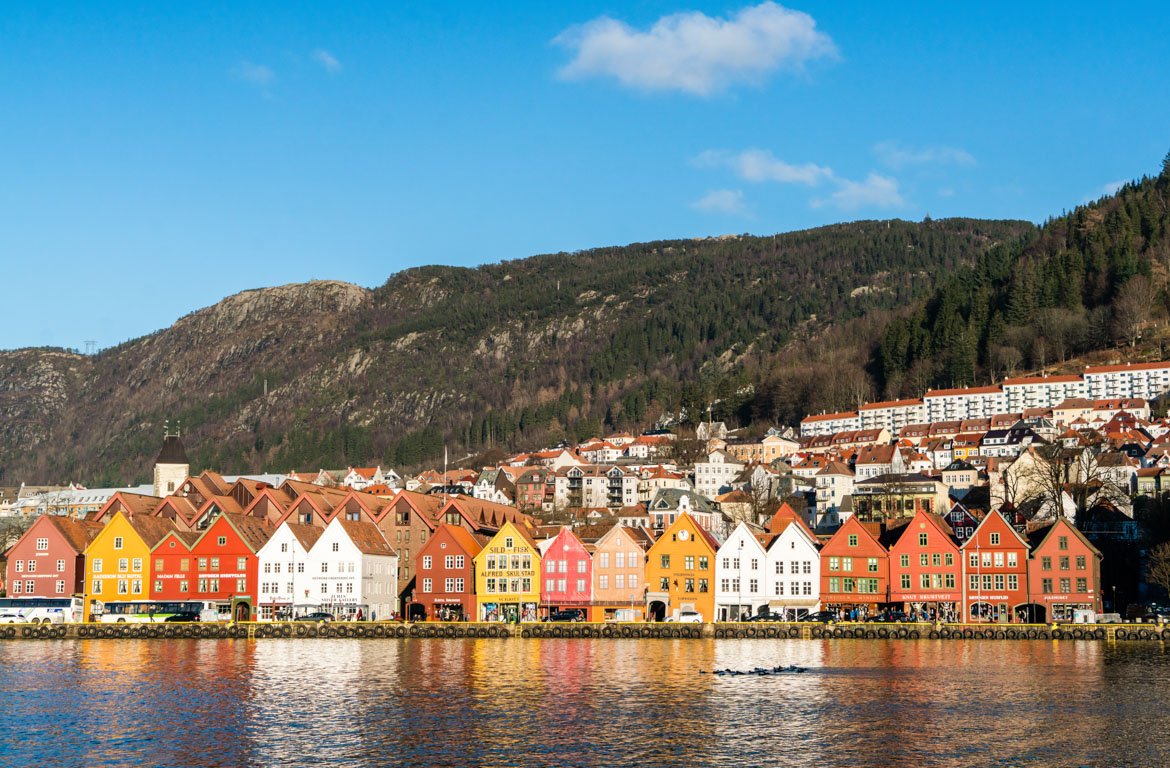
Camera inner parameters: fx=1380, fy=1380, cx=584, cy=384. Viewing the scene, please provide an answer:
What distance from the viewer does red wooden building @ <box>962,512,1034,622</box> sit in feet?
321

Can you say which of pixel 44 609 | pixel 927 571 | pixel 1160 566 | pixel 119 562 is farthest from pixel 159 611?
pixel 1160 566

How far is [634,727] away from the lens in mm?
48781

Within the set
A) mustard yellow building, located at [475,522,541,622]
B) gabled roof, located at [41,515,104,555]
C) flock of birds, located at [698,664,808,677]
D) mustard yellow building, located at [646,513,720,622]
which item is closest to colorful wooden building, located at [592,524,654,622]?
mustard yellow building, located at [646,513,720,622]

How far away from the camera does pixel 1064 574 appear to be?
9694 centimetres

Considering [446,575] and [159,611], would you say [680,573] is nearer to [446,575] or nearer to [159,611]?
[446,575]

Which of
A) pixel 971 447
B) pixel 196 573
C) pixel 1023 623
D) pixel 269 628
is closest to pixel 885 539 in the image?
pixel 1023 623

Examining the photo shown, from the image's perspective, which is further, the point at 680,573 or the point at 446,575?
the point at 446,575

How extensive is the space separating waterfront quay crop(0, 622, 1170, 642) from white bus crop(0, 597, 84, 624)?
245 cm

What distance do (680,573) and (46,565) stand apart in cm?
5104

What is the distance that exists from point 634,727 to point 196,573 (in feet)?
223

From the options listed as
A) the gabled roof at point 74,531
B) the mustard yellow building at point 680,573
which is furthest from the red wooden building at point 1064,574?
the gabled roof at point 74,531

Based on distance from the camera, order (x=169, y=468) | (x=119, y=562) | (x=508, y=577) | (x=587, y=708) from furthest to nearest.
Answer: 1. (x=169, y=468)
2. (x=119, y=562)
3. (x=508, y=577)
4. (x=587, y=708)

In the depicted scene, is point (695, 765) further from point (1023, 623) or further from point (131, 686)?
point (1023, 623)

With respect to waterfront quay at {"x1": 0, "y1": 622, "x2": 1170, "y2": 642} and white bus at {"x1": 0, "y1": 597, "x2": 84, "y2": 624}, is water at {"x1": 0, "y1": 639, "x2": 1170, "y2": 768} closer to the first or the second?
waterfront quay at {"x1": 0, "y1": 622, "x2": 1170, "y2": 642}
